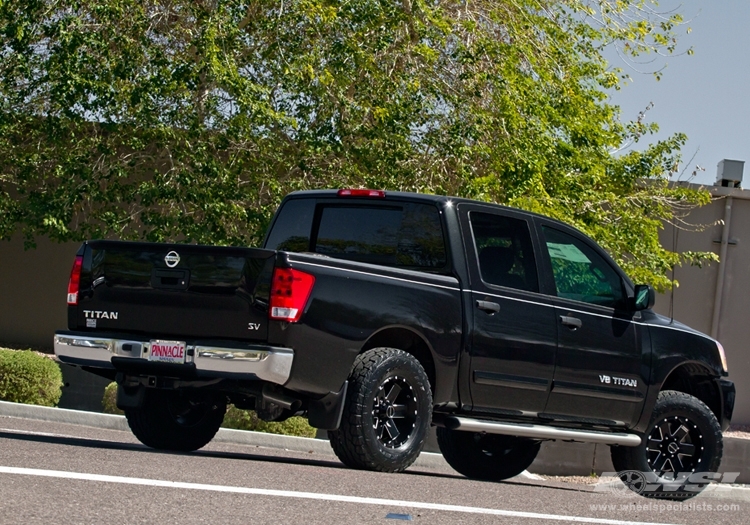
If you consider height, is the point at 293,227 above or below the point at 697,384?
above

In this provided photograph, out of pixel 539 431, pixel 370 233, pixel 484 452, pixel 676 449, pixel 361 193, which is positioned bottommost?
pixel 484 452

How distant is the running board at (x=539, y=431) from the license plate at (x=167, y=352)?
1.96 metres

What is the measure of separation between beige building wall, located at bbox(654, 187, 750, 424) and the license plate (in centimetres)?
1588

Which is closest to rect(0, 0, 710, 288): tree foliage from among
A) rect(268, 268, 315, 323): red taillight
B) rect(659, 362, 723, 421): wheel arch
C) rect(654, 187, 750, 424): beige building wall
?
rect(654, 187, 750, 424): beige building wall

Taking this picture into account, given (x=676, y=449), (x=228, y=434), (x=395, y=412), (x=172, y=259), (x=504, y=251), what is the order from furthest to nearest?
(x=228, y=434) → (x=676, y=449) → (x=504, y=251) → (x=395, y=412) → (x=172, y=259)

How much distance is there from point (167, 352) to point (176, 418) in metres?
1.52

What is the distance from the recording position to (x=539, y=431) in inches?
337

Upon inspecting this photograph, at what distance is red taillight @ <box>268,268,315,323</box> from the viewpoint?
7277 millimetres

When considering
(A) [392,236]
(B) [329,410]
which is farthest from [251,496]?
(A) [392,236]

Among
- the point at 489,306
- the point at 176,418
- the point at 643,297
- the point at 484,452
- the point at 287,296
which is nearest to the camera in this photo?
the point at 287,296

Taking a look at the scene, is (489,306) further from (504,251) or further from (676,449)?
(676,449)

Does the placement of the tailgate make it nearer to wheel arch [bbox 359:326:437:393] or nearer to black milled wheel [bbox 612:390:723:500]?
→ wheel arch [bbox 359:326:437:393]

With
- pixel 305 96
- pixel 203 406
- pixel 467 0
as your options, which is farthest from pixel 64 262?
pixel 203 406

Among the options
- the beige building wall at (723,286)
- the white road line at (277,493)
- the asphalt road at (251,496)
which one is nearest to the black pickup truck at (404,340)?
the asphalt road at (251,496)
